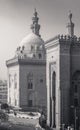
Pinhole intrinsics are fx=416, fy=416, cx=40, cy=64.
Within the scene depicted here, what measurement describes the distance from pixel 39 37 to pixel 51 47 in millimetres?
21751

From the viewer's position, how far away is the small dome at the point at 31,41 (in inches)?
2312

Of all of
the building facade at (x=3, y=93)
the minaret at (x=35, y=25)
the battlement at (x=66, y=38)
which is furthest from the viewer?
the building facade at (x=3, y=93)

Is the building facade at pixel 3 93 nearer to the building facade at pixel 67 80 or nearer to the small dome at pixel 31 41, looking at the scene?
the small dome at pixel 31 41

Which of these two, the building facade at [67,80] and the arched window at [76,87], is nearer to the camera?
the building facade at [67,80]

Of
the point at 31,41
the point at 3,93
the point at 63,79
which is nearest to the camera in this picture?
the point at 63,79

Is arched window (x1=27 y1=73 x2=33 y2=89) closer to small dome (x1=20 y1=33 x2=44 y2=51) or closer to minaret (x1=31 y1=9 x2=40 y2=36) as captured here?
small dome (x1=20 y1=33 x2=44 y2=51)

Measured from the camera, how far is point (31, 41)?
5903 centimetres

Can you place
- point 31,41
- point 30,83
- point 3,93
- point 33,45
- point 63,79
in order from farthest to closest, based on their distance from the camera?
point 3,93
point 31,41
point 33,45
point 30,83
point 63,79

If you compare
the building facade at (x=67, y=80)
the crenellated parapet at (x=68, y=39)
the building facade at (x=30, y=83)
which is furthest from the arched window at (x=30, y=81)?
the crenellated parapet at (x=68, y=39)

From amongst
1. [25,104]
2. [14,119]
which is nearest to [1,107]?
[25,104]

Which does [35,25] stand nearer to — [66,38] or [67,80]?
[66,38]

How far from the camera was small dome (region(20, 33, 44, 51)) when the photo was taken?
5873cm

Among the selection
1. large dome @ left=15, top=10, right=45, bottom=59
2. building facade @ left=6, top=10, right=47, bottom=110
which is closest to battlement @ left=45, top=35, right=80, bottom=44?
building facade @ left=6, top=10, right=47, bottom=110

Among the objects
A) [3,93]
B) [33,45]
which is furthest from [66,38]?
[3,93]
